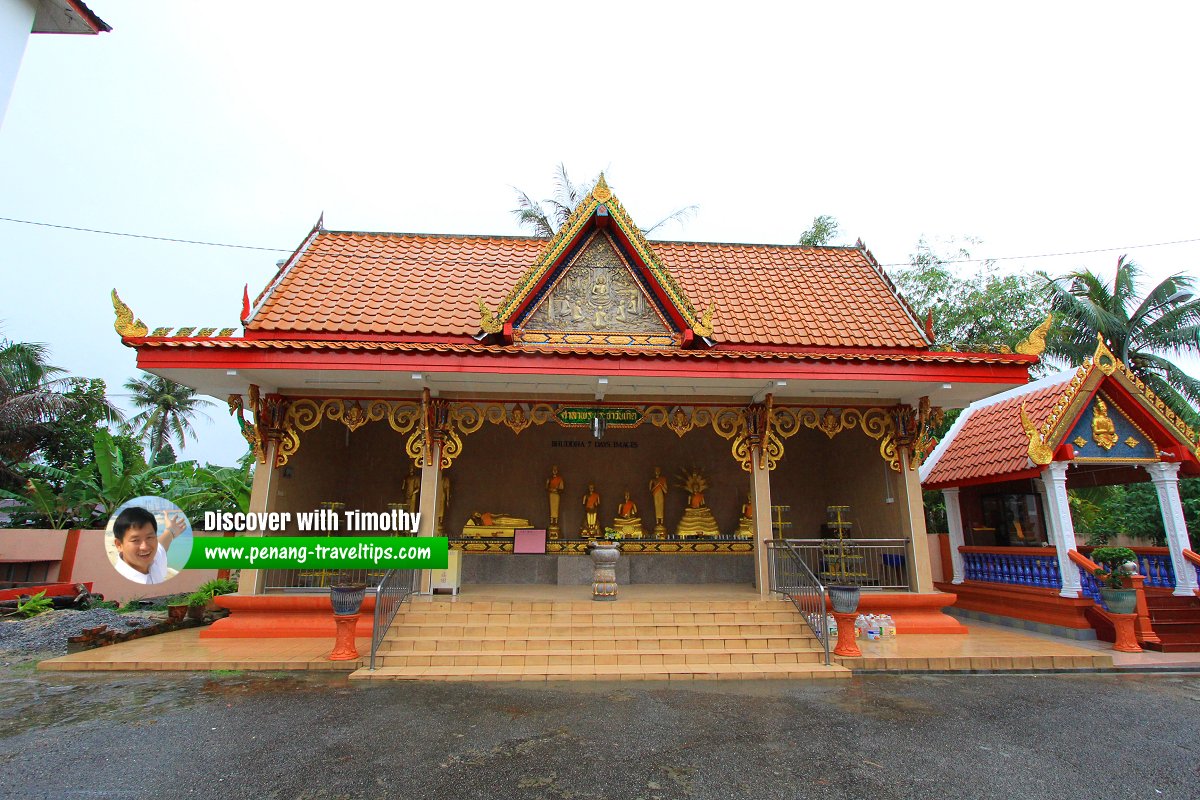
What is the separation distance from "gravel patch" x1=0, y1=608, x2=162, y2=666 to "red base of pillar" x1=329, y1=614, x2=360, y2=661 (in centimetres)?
342

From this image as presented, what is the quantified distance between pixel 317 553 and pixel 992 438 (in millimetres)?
10039

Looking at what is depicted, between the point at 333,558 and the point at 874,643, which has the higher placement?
the point at 333,558

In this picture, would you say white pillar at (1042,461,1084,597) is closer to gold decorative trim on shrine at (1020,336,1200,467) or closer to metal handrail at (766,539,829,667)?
gold decorative trim on shrine at (1020,336,1200,467)

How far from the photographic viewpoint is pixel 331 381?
26.1 feet

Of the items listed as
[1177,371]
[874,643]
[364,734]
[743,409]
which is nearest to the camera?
[364,734]

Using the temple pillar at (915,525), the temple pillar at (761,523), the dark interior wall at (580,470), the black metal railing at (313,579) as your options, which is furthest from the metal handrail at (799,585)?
the black metal railing at (313,579)

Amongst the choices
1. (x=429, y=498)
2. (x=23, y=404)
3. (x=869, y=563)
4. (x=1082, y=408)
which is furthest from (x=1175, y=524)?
(x=23, y=404)

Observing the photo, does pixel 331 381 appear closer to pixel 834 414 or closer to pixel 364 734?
pixel 364 734

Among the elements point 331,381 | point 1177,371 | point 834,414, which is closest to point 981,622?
point 834,414

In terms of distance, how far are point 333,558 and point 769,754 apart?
19.3 ft

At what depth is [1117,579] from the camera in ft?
24.6

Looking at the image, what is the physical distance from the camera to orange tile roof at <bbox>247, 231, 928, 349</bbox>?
884 centimetres

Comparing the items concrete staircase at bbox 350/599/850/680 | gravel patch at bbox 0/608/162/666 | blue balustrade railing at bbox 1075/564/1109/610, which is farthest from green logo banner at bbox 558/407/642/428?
blue balustrade railing at bbox 1075/564/1109/610

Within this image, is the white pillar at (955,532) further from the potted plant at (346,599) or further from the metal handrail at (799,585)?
the potted plant at (346,599)
